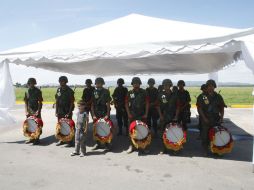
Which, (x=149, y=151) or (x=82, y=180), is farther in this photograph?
(x=149, y=151)

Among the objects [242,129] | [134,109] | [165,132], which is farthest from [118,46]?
[242,129]

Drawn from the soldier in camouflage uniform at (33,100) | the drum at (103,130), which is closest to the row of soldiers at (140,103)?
the soldier in camouflage uniform at (33,100)

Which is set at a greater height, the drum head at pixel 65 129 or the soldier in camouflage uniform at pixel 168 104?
the soldier in camouflage uniform at pixel 168 104

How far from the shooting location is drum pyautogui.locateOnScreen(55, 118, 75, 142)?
27.6ft

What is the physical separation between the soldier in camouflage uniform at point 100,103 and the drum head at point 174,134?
5.42 feet

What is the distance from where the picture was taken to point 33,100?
29.5ft

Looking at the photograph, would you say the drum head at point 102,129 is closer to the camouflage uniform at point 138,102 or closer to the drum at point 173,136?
the camouflage uniform at point 138,102

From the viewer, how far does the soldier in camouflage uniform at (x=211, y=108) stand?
734 cm

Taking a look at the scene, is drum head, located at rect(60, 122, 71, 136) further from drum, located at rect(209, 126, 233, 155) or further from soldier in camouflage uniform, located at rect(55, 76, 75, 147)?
drum, located at rect(209, 126, 233, 155)

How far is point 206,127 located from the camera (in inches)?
294

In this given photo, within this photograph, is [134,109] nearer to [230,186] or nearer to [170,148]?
[170,148]

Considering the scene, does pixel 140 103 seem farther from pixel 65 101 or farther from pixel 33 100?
pixel 33 100

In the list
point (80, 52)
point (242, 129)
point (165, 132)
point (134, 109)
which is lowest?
point (242, 129)

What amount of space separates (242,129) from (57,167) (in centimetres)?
818
